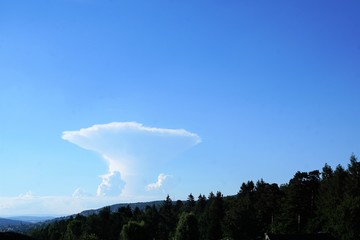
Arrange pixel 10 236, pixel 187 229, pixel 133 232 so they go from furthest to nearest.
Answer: pixel 133 232
pixel 187 229
pixel 10 236

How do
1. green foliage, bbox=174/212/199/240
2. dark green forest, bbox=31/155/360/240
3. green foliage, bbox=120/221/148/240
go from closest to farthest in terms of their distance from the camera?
dark green forest, bbox=31/155/360/240
green foliage, bbox=174/212/199/240
green foliage, bbox=120/221/148/240

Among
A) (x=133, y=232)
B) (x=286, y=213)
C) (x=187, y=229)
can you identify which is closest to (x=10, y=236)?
(x=187, y=229)

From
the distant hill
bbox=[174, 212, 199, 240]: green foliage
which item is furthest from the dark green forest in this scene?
the distant hill

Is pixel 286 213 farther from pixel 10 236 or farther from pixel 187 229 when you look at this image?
pixel 10 236

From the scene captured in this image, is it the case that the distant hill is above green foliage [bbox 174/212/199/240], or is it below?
below

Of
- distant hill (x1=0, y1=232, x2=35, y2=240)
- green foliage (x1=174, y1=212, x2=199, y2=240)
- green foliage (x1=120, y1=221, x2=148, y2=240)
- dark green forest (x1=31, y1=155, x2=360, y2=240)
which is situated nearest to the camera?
distant hill (x1=0, y1=232, x2=35, y2=240)

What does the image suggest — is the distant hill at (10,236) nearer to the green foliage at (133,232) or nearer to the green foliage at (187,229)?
the green foliage at (187,229)

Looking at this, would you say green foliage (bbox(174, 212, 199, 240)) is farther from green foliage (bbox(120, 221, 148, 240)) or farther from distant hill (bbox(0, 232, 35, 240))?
distant hill (bbox(0, 232, 35, 240))

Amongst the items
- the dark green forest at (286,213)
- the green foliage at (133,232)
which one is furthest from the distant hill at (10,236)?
the green foliage at (133,232)

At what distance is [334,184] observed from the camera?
→ 75.7 m

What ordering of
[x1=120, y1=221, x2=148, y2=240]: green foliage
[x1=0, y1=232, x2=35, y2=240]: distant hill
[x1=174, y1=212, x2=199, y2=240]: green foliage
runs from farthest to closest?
[x1=120, y1=221, x2=148, y2=240]: green foliage
[x1=174, y1=212, x2=199, y2=240]: green foliage
[x1=0, y1=232, x2=35, y2=240]: distant hill

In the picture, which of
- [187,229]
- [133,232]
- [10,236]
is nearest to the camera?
[10,236]

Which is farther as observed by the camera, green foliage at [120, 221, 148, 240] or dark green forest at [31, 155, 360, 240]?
green foliage at [120, 221, 148, 240]

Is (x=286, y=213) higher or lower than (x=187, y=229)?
higher
